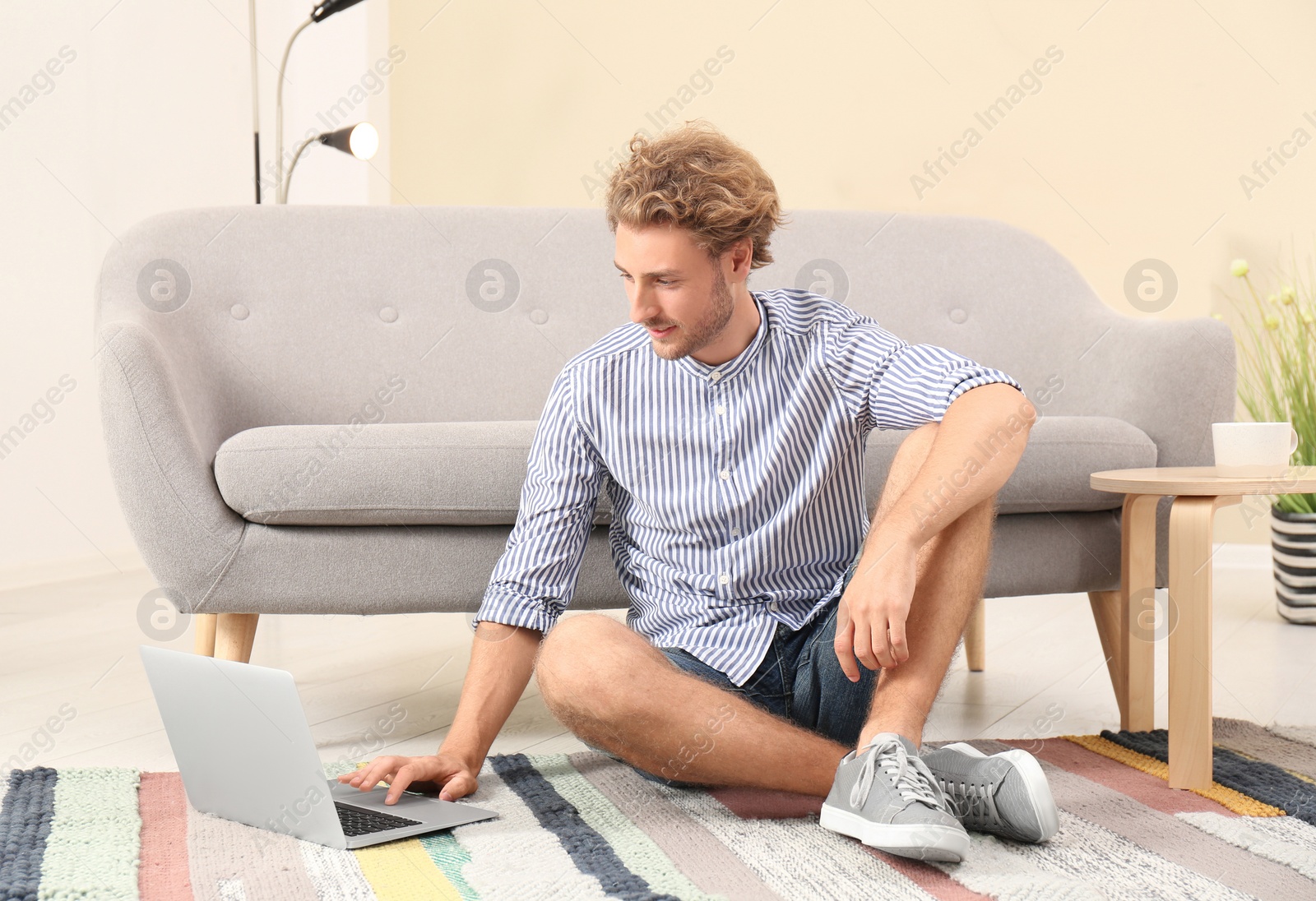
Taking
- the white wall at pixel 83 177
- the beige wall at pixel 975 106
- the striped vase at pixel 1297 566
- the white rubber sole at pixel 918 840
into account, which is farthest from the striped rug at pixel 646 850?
the beige wall at pixel 975 106

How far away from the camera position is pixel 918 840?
1.01 m

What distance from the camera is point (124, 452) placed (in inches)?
60.6

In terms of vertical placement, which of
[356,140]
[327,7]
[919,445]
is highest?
[327,7]

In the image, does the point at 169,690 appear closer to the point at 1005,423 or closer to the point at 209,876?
the point at 209,876

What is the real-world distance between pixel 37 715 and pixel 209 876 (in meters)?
0.94

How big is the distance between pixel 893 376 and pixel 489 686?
59 cm

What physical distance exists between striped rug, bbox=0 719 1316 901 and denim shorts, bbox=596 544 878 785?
0.31 feet

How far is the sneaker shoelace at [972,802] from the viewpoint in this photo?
111 centimetres

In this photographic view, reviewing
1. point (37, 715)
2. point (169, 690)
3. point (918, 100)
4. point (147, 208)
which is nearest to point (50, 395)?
point (147, 208)

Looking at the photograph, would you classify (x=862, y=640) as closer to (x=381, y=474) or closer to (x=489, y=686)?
(x=489, y=686)

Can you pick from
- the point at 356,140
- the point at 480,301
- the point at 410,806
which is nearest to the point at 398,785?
the point at 410,806

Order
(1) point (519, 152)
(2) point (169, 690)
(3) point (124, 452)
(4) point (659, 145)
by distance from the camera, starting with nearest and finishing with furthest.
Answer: (2) point (169, 690) → (4) point (659, 145) → (3) point (124, 452) → (1) point (519, 152)

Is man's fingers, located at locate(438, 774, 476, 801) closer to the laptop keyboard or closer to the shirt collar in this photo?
the laptop keyboard

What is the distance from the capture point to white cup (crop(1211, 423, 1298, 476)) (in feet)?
4.89
